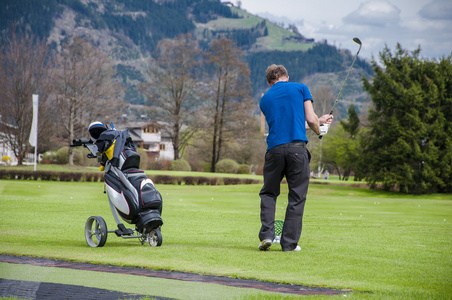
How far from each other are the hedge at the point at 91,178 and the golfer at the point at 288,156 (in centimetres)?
3462

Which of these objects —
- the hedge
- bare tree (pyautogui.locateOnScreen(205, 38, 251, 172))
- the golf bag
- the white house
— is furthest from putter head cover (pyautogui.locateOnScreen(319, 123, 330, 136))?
the white house

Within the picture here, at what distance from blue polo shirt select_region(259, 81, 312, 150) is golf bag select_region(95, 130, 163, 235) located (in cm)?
178

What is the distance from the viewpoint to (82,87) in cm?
5450

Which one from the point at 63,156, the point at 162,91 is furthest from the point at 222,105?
the point at 63,156

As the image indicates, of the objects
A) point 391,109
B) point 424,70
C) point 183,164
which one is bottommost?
point 183,164

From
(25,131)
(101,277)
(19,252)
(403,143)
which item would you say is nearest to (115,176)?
(19,252)

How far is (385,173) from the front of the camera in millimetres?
36219

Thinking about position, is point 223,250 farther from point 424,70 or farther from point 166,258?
point 424,70

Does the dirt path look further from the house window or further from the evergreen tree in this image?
the house window

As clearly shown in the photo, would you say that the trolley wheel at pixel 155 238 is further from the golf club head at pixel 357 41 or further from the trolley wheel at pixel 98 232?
the golf club head at pixel 357 41

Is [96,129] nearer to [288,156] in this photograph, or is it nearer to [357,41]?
[288,156]

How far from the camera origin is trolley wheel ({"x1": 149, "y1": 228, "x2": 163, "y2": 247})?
23.8ft

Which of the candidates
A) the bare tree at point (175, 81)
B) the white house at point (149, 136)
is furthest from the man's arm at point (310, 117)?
the white house at point (149, 136)

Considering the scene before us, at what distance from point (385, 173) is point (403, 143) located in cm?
256
